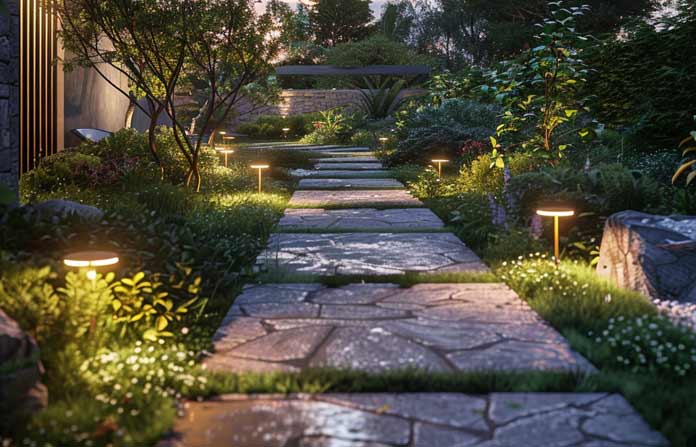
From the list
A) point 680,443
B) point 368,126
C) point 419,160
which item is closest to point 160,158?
point 419,160

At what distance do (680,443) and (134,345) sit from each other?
2.76 m

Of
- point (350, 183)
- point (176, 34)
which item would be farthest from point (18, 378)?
point (350, 183)

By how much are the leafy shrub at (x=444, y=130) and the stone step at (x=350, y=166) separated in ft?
1.61

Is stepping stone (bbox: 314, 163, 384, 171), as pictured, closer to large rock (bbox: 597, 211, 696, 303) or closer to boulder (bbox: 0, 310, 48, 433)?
large rock (bbox: 597, 211, 696, 303)

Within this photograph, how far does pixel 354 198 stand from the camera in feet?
36.0

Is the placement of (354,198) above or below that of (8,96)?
below

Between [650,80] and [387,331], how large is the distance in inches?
408

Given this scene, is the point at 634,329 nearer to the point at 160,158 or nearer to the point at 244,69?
the point at 244,69

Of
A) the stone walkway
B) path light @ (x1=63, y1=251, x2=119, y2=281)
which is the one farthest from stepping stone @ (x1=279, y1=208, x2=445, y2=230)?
path light @ (x1=63, y1=251, x2=119, y2=281)

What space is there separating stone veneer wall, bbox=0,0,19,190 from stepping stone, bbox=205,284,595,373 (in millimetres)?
2655

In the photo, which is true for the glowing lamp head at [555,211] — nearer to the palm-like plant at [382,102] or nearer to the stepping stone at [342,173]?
the stepping stone at [342,173]

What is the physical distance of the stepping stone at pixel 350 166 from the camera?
16.3 meters

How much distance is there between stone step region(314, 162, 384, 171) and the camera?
16.3 metres

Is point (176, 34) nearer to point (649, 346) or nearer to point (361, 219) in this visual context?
point (361, 219)
